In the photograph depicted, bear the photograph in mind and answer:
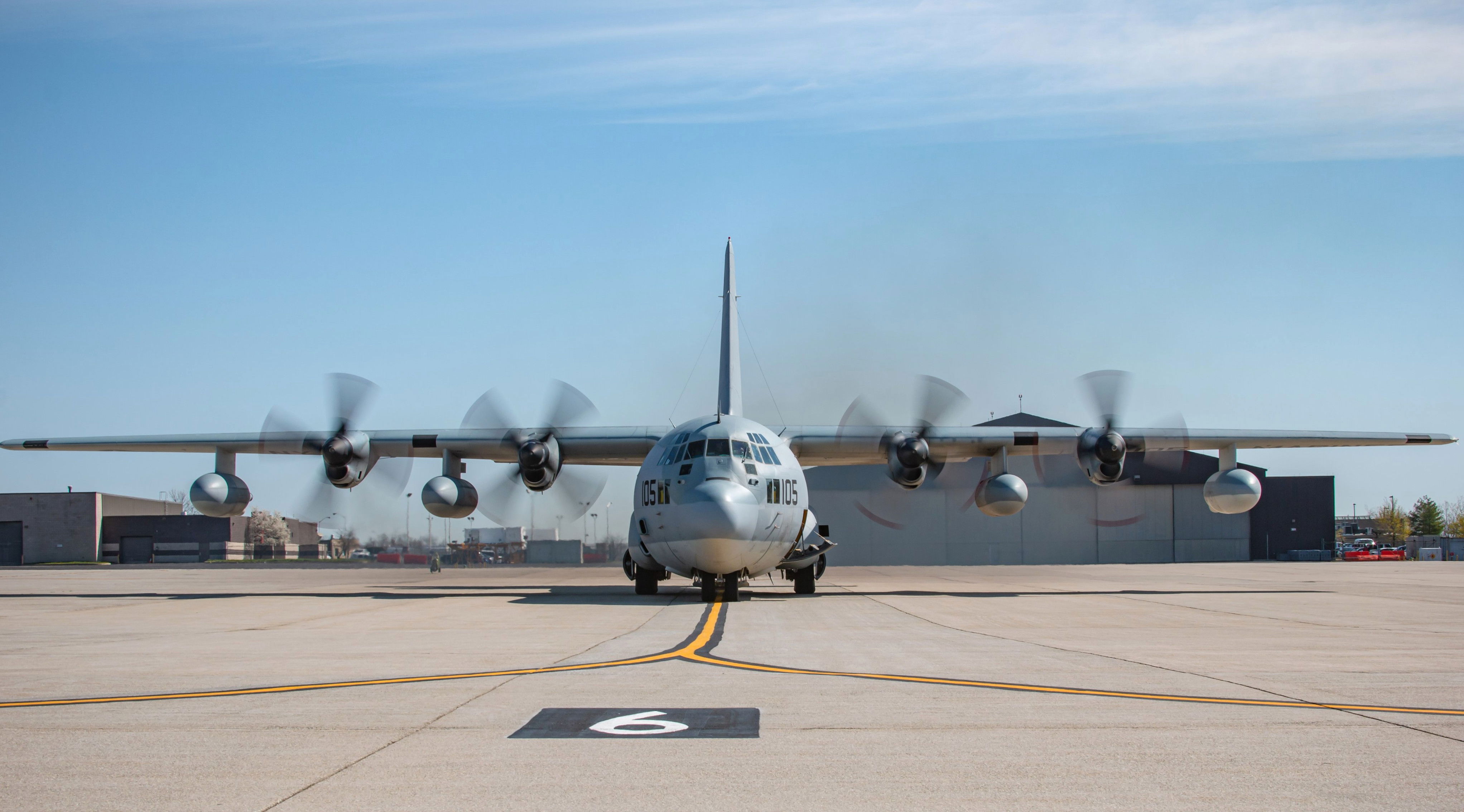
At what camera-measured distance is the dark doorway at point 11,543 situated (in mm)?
78875

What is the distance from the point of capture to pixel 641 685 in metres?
9.46

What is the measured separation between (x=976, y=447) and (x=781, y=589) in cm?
713

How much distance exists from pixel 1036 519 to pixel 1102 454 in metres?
37.0

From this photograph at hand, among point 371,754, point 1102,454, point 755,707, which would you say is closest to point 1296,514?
point 1102,454

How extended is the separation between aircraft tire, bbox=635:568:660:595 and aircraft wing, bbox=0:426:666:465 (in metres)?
5.05

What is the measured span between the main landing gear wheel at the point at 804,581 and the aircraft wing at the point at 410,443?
5.82m

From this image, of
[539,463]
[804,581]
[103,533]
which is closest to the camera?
[804,581]

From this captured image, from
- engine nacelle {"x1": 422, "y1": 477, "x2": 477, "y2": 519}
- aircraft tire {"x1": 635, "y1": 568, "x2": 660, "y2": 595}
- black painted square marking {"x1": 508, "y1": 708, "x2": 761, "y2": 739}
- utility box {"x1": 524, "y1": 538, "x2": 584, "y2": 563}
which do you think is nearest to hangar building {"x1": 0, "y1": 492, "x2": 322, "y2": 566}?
utility box {"x1": 524, "y1": 538, "x2": 584, "y2": 563}

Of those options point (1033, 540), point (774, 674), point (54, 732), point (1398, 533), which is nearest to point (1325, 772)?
point (774, 674)

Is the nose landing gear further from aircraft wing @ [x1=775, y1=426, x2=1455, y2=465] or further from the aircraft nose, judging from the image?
aircraft wing @ [x1=775, y1=426, x2=1455, y2=465]

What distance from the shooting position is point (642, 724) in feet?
24.4

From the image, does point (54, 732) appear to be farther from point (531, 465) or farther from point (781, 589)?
point (781, 589)

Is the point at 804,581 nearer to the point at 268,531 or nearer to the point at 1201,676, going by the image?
the point at 1201,676

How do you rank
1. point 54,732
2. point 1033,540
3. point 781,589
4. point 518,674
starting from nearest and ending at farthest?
point 54,732, point 518,674, point 781,589, point 1033,540
